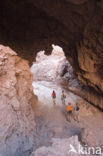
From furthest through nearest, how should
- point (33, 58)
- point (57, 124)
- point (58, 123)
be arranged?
1. point (33, 58)
2. point (58, 123)
3. point (57, 124)

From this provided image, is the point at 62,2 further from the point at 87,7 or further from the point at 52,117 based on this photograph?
the point at 52,117

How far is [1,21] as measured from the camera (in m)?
7.12

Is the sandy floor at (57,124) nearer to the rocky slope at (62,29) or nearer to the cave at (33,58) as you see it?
the cave at (33,58)

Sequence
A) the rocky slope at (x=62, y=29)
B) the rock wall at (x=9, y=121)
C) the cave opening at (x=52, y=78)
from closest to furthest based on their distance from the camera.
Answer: the rock wall at (x=9, y=121), the rocky slope at (x=62, y=29), the cave opening at (x=52, y=78)

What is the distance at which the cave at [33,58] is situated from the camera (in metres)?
3.39

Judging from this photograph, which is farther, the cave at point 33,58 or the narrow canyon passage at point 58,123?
the narrow canyon passage at point 58,123

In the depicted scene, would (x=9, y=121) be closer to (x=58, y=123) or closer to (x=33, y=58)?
(x=58, y=123)

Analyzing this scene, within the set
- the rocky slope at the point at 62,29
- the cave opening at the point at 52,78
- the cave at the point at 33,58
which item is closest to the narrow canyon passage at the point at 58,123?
the cave at the point at 33,58

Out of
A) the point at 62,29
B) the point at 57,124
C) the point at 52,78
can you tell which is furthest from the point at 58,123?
the point at 52,78

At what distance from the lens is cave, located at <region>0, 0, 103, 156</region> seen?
3393 millimetres

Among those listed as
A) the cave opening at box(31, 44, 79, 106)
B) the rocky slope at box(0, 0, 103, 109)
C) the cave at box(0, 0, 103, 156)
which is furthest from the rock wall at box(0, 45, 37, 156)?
the cave opening at box(31, 44, 79, 106)

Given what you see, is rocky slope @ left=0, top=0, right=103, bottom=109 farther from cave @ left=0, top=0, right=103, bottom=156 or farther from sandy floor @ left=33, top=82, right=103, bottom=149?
sandy floor @ left=33, top=82, right=103, bottom=149

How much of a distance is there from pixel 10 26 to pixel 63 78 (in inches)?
358

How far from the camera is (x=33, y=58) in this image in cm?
921
